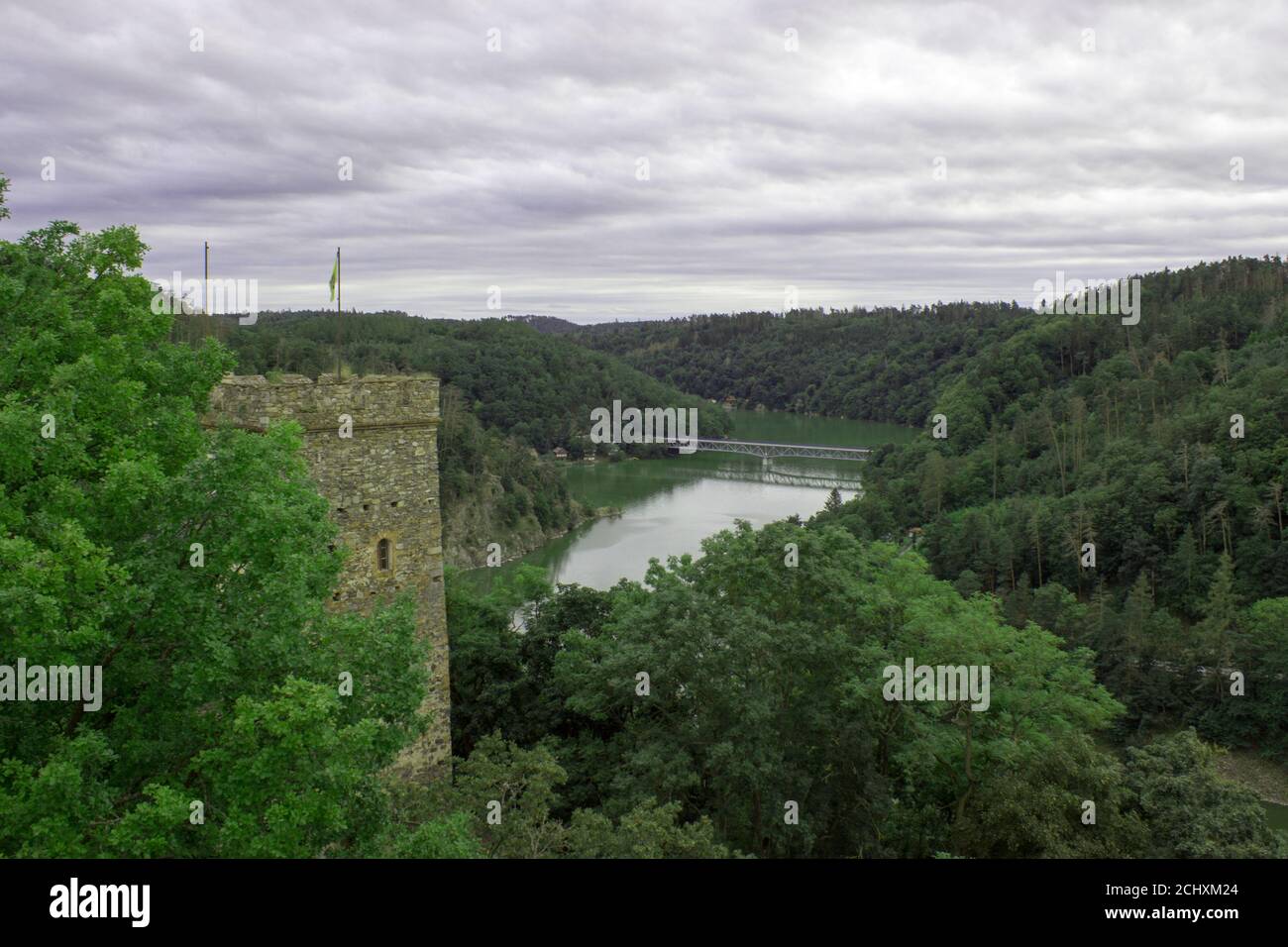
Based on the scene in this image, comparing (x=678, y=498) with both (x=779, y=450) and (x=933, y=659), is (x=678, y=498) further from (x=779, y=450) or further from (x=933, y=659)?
(x=933, y=659)

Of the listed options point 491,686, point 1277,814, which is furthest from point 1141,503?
point 491,686

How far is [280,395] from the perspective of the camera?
44.3 feet

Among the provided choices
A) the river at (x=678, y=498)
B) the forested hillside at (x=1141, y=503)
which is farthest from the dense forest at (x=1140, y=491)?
the river at (x=678, y=498)

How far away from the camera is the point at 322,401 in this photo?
13.8 meters

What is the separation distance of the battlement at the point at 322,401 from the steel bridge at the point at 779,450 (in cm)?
8896

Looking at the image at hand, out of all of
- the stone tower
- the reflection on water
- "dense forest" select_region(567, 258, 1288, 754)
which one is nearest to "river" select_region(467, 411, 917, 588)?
"dense forest" select_region(567, 258, 1288, 754)

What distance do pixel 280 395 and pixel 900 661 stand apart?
12506 mm

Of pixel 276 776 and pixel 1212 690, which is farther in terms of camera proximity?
pixel 1212 690

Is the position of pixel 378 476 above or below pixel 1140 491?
above

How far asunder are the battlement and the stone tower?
0.01m

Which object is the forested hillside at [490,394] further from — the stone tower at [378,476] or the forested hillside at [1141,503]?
the stone tower at [378,476]

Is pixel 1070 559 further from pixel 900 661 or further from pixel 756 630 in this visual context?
pixel 756 630

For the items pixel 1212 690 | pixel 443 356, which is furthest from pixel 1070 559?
pixel 443 356

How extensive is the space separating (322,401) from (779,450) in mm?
94013
